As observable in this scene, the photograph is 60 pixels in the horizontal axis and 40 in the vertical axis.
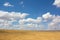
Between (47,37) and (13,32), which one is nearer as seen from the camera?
(47,37)

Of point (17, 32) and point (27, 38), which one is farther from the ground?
point (17, 32)

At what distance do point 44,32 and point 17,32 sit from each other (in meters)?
2.20

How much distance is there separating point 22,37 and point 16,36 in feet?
1.63

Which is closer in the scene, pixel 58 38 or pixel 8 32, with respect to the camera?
pixel 58 38

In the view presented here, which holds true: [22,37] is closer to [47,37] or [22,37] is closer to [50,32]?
[47,37]

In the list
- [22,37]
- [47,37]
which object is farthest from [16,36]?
[47,37]

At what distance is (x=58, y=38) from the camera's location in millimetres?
10336

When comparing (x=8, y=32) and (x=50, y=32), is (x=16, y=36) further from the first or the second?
(x=50, y=32)

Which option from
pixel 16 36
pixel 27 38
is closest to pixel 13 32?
pixel 16 36

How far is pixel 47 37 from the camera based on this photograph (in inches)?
408

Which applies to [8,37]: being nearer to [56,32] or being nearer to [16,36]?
[16,36]

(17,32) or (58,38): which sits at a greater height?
(17,32)

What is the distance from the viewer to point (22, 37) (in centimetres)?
1019

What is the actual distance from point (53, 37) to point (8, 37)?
123 inches
